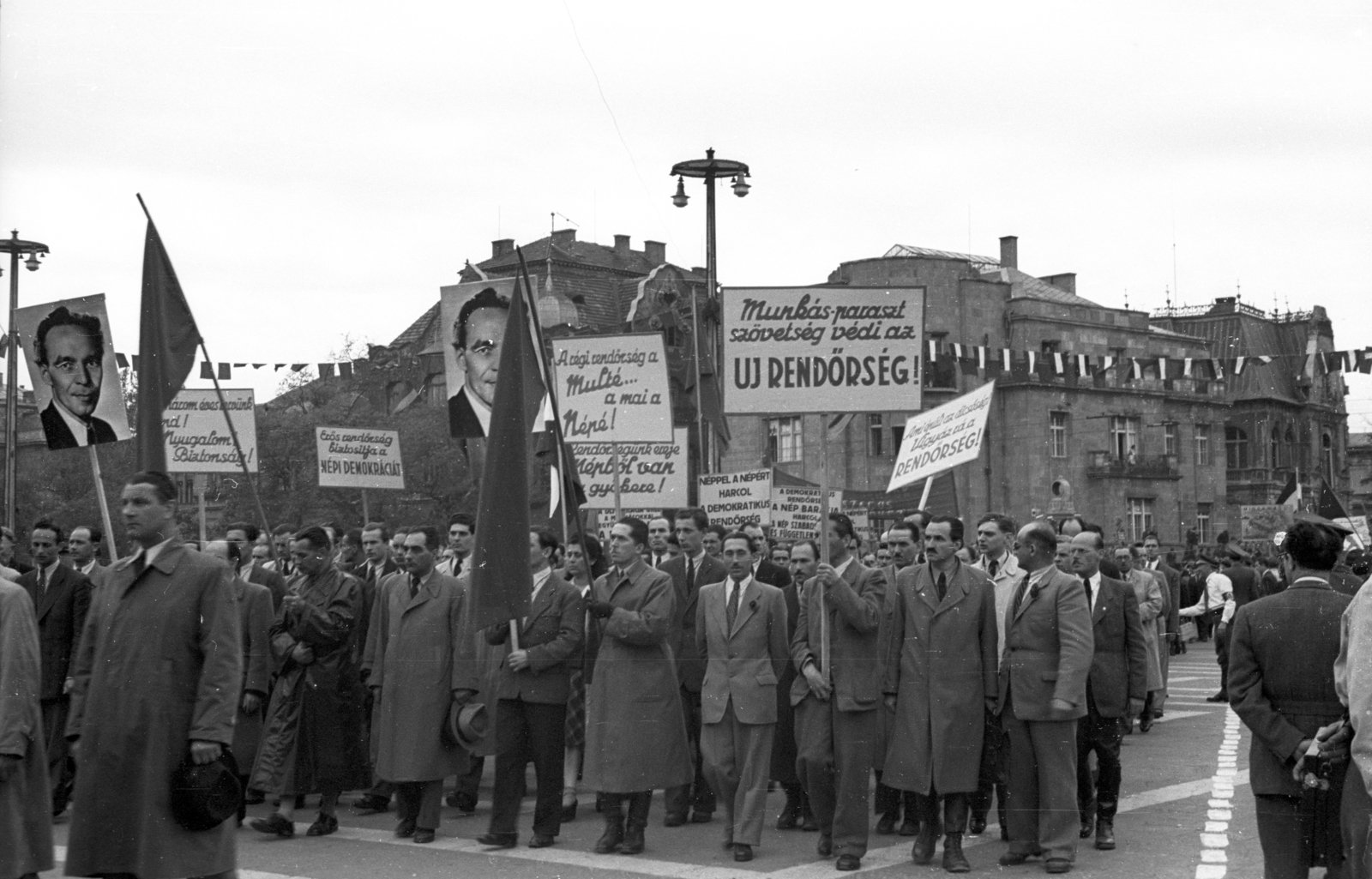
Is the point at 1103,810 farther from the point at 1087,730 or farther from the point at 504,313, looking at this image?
the point at 504,313

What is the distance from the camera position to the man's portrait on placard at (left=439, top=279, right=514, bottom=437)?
49.9 feet

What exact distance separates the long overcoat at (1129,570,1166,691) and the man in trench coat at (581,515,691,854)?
7545 mm

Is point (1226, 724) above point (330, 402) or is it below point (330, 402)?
below

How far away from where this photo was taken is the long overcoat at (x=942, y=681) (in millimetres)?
9758

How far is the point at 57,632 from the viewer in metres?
11.5

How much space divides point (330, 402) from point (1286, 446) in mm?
54561

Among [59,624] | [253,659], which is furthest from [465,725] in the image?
[59,624]

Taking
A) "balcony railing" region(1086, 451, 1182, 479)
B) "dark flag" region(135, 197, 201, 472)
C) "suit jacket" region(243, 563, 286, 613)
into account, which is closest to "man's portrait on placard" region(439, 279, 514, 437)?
"suit jacket" region(243, 563, 286, 613)

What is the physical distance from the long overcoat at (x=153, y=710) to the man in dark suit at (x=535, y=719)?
350 centimetres

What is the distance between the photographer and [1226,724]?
17609mm

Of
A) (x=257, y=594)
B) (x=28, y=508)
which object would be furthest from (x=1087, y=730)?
(x=28, y=508)

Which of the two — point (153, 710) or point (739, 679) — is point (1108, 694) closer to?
point (739, 679)

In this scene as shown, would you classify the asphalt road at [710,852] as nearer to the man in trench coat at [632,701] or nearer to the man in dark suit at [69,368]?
the man in trench coat at [632,701]

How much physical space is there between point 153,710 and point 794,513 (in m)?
12.9
